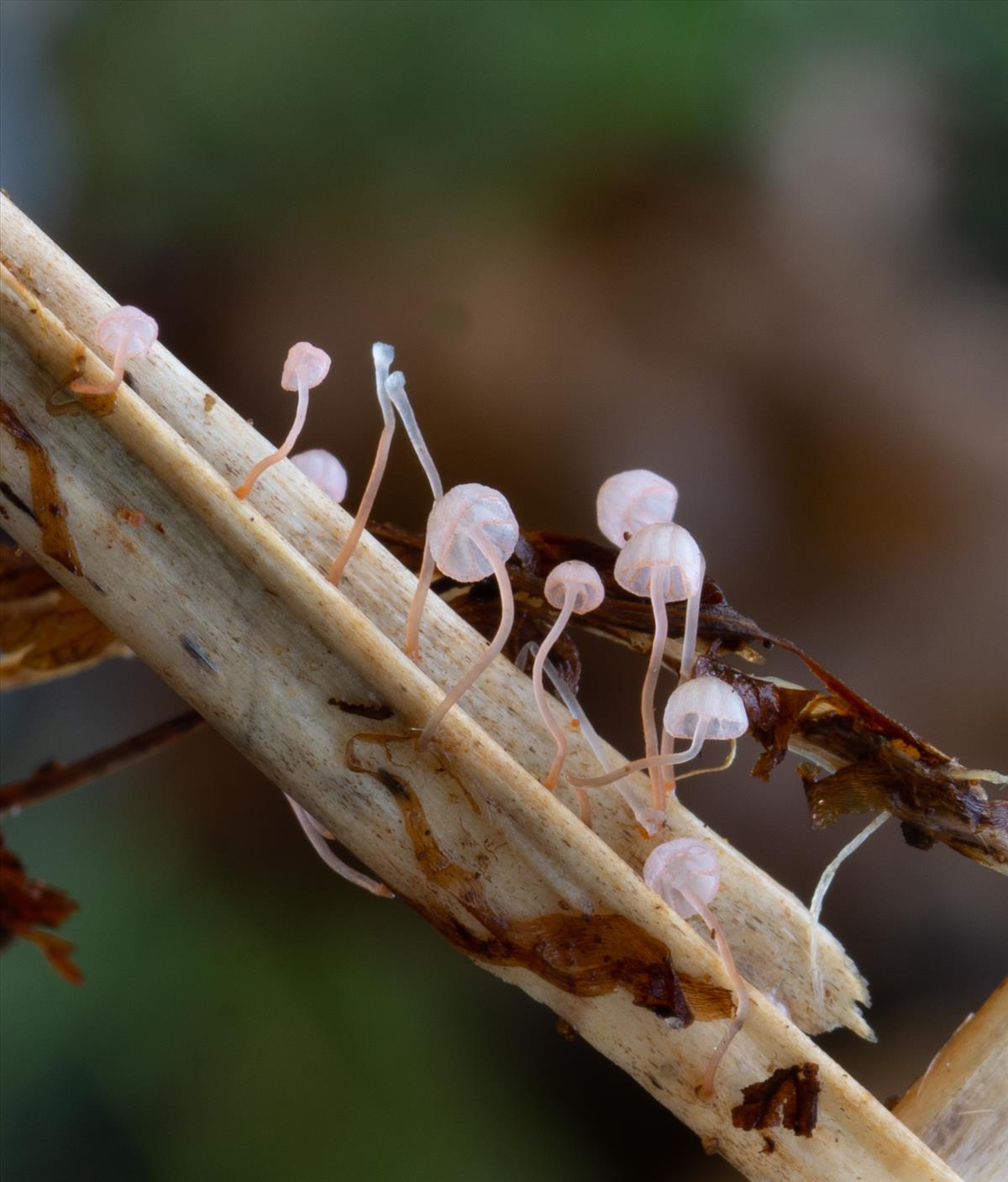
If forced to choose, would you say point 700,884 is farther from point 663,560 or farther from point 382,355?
point 382,355

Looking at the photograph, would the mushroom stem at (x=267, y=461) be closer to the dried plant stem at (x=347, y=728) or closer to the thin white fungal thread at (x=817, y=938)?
the dried plant stem at (x=347, y=728)

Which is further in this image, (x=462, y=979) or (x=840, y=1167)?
(x=462, y=979)

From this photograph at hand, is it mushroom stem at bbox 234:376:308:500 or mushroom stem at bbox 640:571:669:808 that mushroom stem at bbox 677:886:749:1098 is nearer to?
mushroom stem at bbox 640:571:669:808

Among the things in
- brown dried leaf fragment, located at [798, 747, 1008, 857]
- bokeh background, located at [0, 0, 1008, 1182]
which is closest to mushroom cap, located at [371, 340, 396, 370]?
brown dried leaf fragment, located at [798, 747, 1008, 857]

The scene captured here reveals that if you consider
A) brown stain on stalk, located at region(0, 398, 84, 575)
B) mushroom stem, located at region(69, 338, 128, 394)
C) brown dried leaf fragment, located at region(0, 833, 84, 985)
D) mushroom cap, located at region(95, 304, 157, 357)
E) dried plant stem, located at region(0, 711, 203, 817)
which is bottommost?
brown dried leaf fragment, located at region(0, 833, 84, 985)

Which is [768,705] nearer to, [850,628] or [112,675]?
[850,628]

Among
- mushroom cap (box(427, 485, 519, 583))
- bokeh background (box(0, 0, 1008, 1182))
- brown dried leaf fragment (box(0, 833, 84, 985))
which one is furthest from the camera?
bokeh background (box(0, 0, 1008, 1182))

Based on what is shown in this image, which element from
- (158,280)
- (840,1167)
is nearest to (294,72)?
(158,280)
